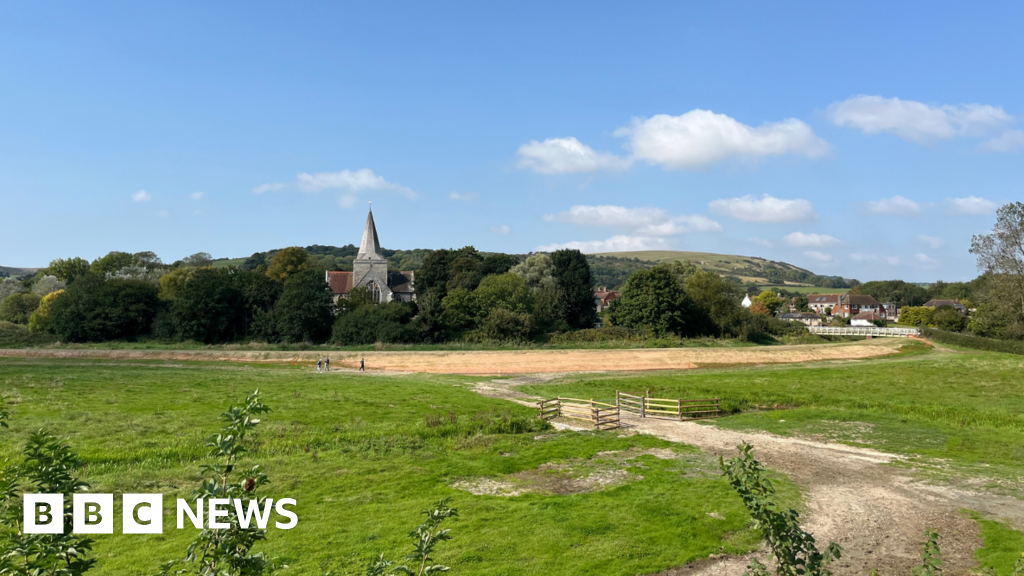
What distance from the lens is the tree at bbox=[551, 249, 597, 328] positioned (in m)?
89.2

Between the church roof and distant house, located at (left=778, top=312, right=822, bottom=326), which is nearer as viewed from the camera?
the church roof

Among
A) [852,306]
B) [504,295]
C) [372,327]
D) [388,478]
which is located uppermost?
[504,295]

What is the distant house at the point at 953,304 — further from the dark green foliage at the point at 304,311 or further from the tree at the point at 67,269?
the tree at the point at 67,269

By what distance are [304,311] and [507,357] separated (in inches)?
1081

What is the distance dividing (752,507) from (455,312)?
2822 inches

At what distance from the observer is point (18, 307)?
9231 centimetres

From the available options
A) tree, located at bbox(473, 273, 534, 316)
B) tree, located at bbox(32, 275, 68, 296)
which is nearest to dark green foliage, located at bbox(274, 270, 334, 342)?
tree, located at bbox(473, 273, 534, 316)

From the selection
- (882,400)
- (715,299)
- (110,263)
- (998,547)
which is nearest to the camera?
(998,547)

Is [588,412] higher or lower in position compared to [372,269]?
lower

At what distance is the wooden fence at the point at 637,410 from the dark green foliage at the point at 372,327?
134ft

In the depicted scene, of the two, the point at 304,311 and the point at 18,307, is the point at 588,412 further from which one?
the point at 18,307

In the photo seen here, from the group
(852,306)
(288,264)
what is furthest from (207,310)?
(852,306)

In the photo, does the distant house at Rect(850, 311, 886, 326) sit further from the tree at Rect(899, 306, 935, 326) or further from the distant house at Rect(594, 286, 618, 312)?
the distant house at Rect(594, 286, 618, 312)

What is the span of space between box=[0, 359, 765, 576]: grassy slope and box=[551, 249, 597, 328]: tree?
177 ft
